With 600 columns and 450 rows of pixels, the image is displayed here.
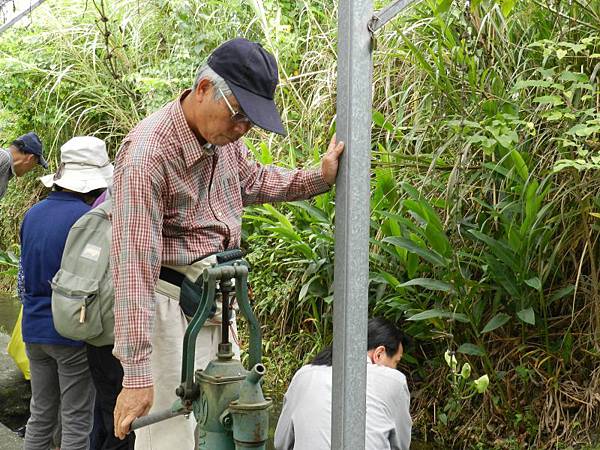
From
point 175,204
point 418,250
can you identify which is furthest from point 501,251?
point 175,204

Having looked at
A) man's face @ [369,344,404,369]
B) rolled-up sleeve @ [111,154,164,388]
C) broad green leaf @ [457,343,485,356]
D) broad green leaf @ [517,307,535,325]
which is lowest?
broad green leaf @ [457,343,485,356]

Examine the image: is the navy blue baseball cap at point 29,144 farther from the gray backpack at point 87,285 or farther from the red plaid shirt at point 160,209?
the red plaid shirt at point 160,209

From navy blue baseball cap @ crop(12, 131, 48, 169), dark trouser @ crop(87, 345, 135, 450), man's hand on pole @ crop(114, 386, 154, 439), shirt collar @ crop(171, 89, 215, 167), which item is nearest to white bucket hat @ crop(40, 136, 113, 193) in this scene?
dark trouser @ crop(87, 345, 135, 450)

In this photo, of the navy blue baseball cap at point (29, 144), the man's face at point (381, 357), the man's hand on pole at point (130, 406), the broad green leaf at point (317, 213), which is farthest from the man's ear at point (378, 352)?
the navy blue baseball cap at point (29, 144)

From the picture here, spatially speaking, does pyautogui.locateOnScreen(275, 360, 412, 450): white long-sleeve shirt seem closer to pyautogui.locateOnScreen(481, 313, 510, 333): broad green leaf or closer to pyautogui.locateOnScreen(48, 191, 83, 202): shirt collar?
pyautogui.locateOnScreen(481, 313, 510, 333): broad green leaf

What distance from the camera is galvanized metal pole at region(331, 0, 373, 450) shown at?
2238 millimetres

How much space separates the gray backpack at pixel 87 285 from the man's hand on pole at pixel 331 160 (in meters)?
1.22

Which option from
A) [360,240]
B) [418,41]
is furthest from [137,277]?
[418,41]

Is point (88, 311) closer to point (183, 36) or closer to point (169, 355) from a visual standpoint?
point (169, 355)

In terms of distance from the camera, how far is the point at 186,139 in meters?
2.81

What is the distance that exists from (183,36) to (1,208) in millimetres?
3365

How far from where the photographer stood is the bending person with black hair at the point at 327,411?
3.38 meters

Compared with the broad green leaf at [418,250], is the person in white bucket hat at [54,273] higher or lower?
higher

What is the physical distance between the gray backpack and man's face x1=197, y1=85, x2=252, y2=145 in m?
0.96
